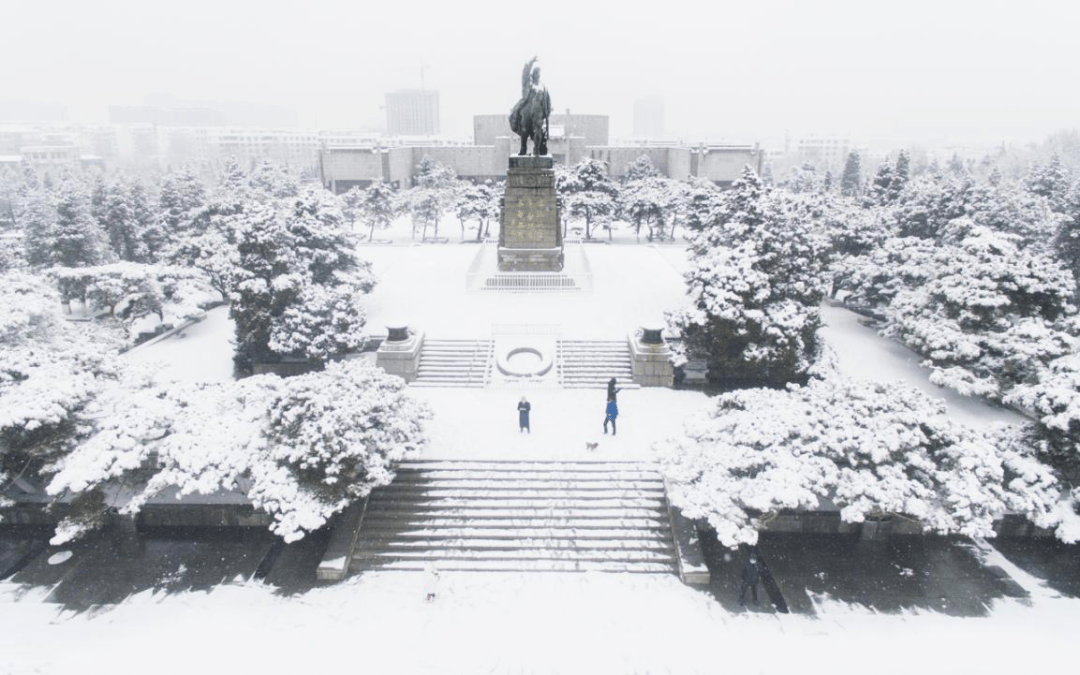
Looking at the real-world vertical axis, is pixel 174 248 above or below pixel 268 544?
above

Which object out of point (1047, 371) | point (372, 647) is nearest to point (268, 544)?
point (372, 647)

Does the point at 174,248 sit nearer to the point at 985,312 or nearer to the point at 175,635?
the point at 175,635

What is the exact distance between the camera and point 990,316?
16438 mm

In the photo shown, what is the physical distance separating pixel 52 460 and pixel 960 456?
16885 millimetres

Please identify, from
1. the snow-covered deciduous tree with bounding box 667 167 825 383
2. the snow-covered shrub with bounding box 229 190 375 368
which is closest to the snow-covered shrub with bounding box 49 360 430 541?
the snow-covered shrub with bounding box 229 190 375 368

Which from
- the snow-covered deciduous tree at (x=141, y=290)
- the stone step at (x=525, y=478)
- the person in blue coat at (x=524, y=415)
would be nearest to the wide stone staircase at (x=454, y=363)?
the person in blue coat at (x=524, y=415)

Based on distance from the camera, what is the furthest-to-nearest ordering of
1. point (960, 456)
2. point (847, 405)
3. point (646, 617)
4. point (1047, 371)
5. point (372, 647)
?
point (1047, 371) → point (847, 405) → point (960, 456) → point (646, 617) → point (372, 647)

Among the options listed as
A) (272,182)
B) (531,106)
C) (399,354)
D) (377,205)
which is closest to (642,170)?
(377,205)

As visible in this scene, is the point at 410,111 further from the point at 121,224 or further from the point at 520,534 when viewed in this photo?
the point at 520,534

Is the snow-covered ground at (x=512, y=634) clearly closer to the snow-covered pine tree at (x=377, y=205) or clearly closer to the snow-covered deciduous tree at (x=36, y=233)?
the snow-covered deciduous tree at (x=36, y=233)

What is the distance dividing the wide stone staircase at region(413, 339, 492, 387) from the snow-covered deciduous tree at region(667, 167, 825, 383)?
18.6ft

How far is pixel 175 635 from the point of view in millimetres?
9750

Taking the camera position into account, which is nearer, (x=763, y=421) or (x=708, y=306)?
(x=763, y=421)

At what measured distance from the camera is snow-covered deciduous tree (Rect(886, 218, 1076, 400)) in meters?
15.5
